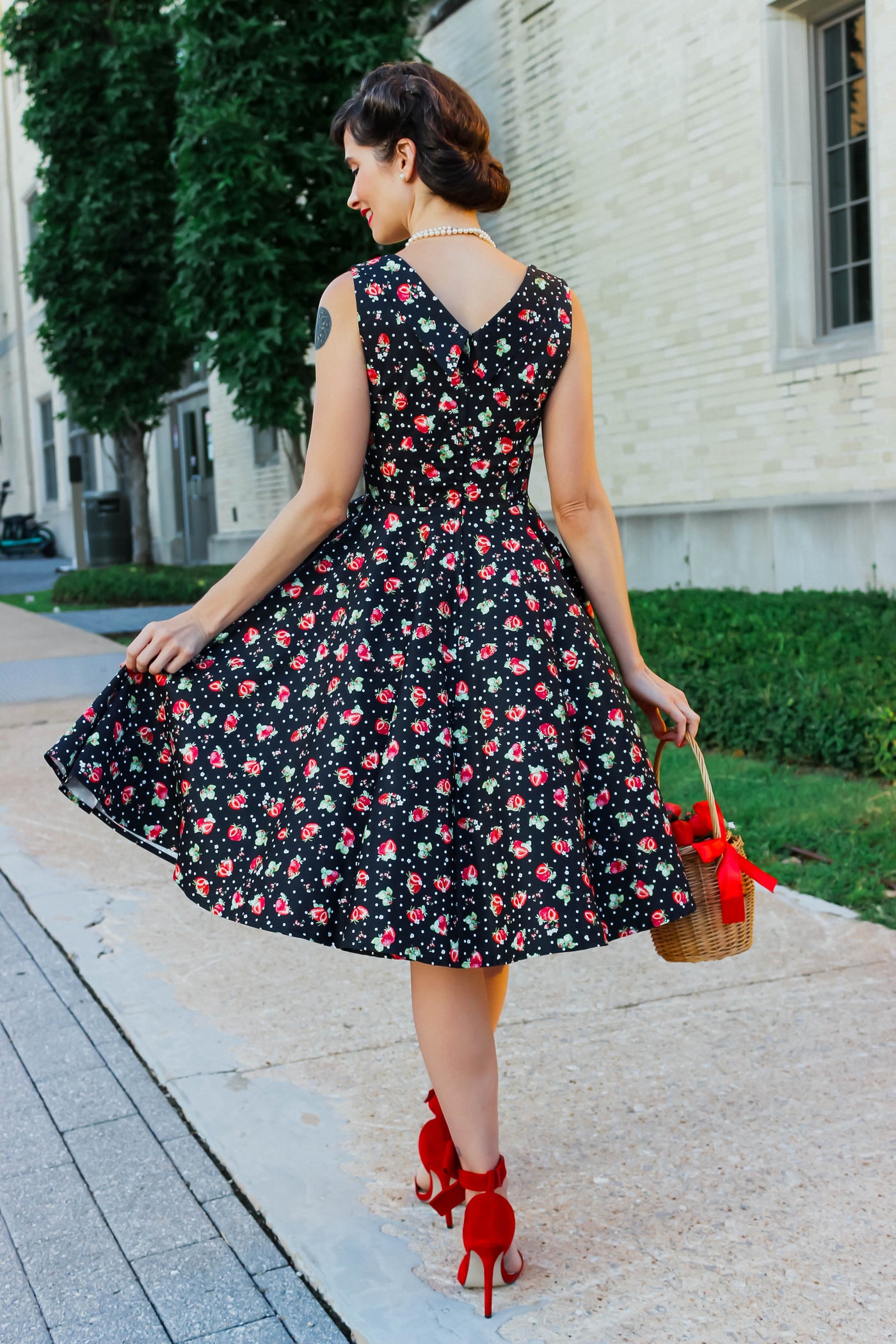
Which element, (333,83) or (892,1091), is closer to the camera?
(892,1091)

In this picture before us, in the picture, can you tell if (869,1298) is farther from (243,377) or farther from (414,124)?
(243,377)

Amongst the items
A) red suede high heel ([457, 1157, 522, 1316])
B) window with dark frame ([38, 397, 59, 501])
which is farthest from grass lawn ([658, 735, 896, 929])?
window with dark frame ([38, 397, 59, 501])

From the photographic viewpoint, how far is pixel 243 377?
1212cm

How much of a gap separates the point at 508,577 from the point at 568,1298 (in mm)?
1204

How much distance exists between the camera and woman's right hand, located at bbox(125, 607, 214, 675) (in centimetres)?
224

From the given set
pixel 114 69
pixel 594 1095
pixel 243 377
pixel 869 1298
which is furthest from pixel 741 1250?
pixel 114 69

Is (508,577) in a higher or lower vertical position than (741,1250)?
higher

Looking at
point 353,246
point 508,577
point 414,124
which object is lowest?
point 508,577

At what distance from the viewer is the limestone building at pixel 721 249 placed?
28.2 ft

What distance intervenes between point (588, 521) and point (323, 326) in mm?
565

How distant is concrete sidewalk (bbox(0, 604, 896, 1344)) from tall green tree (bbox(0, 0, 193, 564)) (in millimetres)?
13321

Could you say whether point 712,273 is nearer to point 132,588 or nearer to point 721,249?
point 721,249

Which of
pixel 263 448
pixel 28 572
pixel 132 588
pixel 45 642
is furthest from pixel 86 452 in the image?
pixel 45 642

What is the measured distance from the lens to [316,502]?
87.0 inches
